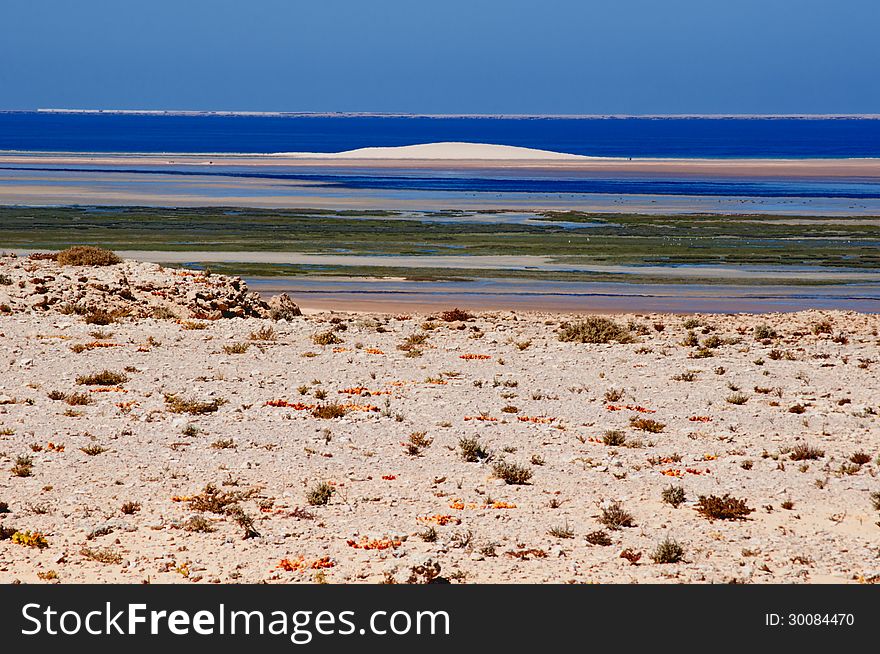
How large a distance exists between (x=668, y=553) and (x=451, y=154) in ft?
324

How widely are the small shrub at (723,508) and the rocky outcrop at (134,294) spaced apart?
13342 mm

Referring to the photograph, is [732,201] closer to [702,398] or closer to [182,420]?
[702,398]

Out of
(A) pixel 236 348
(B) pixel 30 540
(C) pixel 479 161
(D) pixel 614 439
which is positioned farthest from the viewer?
(C) pixel 479 161

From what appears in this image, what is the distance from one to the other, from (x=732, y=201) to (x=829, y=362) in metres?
42.6

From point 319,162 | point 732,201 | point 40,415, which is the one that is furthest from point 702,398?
point 319,162

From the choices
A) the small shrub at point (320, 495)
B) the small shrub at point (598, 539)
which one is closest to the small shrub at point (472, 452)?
the small shrub at point (320, 495)

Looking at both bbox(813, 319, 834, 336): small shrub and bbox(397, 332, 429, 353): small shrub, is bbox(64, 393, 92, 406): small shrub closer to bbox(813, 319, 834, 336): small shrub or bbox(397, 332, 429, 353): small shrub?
bbox(397, 332, 429, 353): small shrub

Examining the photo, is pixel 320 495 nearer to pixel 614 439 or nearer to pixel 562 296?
pixel 614 439

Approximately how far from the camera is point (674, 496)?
11.5 meters

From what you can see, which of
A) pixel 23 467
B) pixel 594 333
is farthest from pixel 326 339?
pixel 23 467

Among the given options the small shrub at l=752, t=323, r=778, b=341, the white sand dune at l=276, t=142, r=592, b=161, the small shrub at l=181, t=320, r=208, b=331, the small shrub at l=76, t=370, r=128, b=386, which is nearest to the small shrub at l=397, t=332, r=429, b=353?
the small shrub at l=181, t=320, r=208, b=331

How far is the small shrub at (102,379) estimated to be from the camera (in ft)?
53.4

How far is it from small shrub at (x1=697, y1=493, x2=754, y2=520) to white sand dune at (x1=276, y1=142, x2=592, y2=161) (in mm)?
91439

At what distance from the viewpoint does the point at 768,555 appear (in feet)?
32.9
